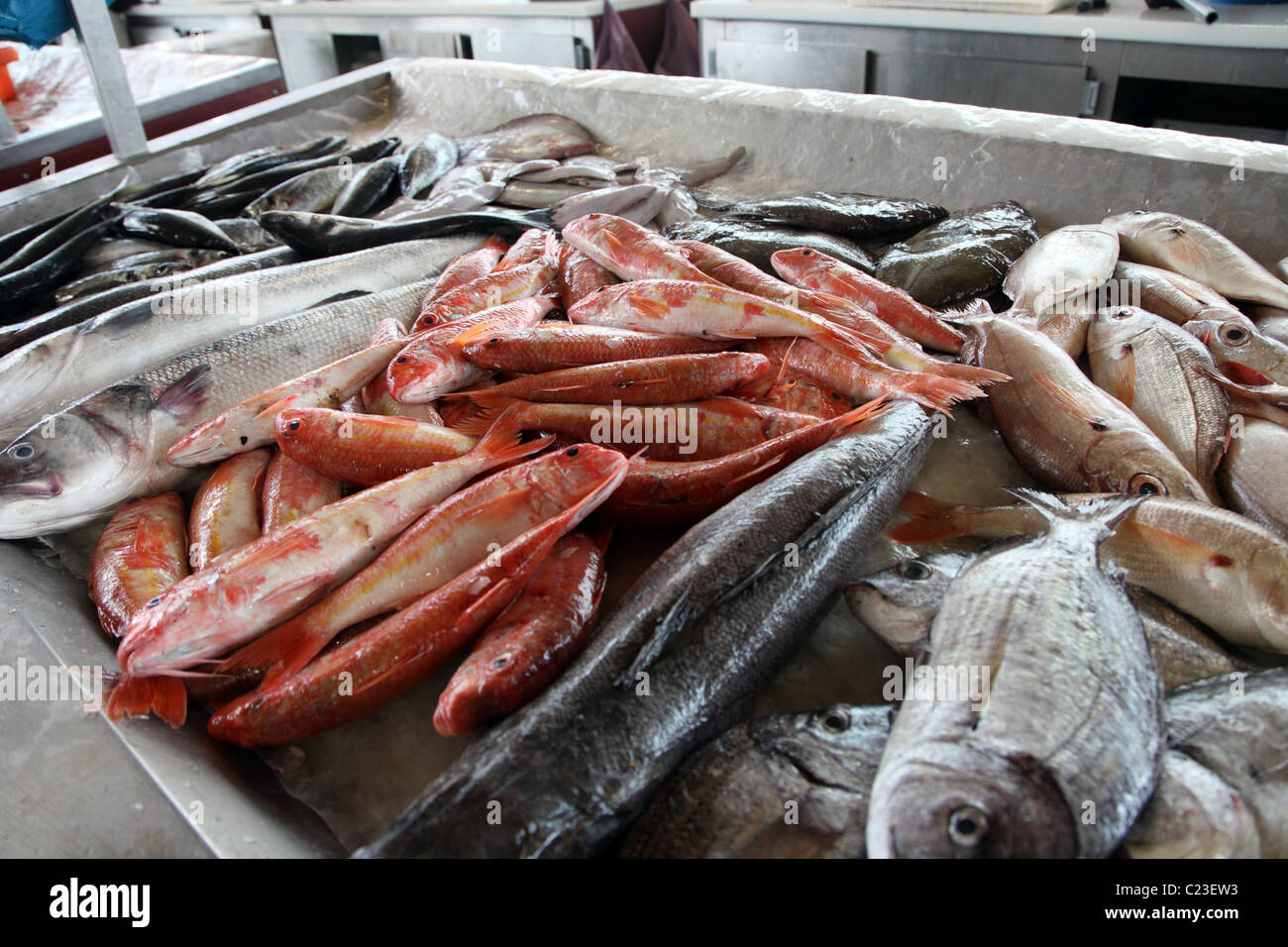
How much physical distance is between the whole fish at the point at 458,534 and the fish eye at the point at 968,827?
99 cm

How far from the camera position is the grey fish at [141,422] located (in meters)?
2.18

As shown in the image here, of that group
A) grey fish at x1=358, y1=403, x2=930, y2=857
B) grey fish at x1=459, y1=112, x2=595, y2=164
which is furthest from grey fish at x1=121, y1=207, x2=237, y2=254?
grey fish at x1=358, y1=403, x2=930, y2=857

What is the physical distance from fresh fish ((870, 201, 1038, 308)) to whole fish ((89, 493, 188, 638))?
2583 millimetres

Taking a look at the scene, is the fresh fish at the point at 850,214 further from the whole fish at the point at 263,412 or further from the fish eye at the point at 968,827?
the fish eye at the point at 968,827

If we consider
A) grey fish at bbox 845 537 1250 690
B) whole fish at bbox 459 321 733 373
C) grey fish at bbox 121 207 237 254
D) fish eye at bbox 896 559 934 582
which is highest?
grey fish at bbox 121 207 237 254

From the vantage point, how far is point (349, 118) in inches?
233

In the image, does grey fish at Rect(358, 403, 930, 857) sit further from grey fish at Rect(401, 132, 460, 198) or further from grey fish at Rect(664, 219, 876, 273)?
grey fish at Rect(401, 132, 460, 198)

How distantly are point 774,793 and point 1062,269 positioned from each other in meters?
2.37

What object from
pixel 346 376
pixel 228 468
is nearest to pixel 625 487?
pixel 346 376

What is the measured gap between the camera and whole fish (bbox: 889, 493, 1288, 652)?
1617 millimetres

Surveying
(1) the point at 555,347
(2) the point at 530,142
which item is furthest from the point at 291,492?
(2) the point at 530,142

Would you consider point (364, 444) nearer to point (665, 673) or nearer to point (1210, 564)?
point (665, 673)

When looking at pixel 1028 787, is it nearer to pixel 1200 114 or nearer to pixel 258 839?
pixel 258 839

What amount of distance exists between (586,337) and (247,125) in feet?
15.1
